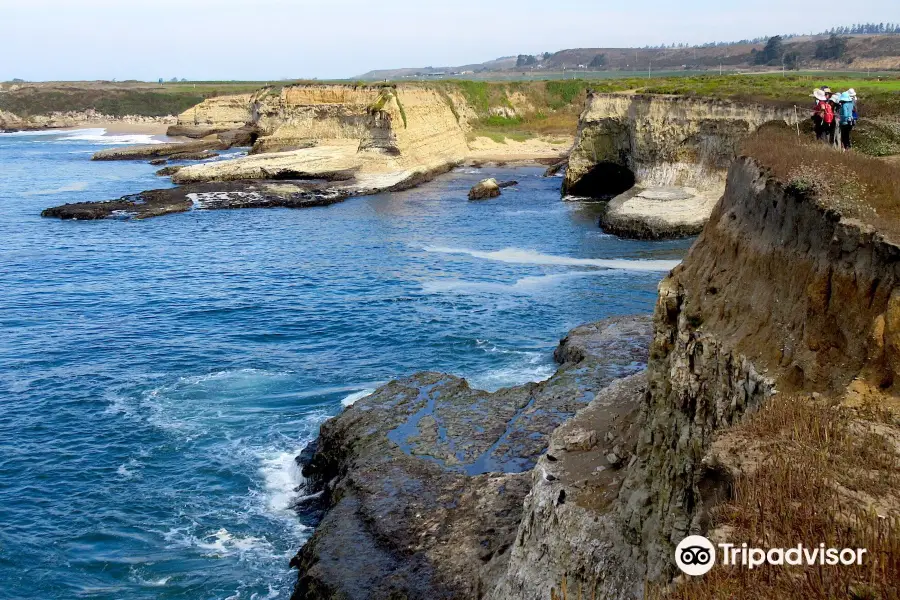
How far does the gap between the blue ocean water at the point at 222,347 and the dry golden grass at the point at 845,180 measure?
11578 mm

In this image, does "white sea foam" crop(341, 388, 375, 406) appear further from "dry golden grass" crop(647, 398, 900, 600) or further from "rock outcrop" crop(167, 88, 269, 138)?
"rock outcrop" crop(167, 88, 269, 138)

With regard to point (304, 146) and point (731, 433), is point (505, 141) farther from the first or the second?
point (731, 433)

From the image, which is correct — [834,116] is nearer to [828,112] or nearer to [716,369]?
[828,112]

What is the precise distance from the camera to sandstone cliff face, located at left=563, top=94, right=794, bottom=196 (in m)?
46.6

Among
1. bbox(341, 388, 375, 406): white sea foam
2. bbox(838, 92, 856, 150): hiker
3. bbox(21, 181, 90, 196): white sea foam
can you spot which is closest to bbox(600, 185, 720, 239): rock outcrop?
bbox(838, 92, 856, 150): hiker

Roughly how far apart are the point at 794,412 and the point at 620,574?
137 inches

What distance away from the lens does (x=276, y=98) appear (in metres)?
89.3

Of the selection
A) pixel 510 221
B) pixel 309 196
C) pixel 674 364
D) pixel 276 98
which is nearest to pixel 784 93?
pixel 510 221

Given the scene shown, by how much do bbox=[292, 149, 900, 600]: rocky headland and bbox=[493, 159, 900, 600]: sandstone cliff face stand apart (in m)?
0.03

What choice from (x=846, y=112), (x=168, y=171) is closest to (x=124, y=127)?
(x=168, y=171)

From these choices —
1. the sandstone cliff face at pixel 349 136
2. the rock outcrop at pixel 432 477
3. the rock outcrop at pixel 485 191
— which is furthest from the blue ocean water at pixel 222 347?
the sandstone cliff face at pixel 349 136

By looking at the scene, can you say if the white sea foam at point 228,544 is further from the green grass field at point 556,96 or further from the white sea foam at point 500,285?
the white sea foam at point 500,285

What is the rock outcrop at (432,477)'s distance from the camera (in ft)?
47.5

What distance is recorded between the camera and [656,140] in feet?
171
